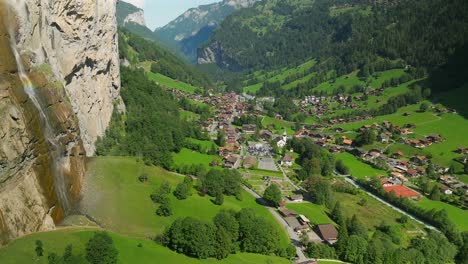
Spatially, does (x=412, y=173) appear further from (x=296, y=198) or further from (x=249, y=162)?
(x=249, y=162)

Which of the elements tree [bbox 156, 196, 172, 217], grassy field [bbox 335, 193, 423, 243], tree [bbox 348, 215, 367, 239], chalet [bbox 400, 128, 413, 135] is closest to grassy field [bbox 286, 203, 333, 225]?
grassy field [bbox 335, 193, 423, 243]

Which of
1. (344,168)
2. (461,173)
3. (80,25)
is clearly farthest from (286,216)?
(461,173)

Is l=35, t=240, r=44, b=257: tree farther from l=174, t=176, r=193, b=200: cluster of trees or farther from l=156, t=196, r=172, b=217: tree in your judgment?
l=174, t=176, r=193, b=200: cluster of trees

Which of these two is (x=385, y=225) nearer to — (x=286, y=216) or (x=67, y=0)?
(x=286, y=216)

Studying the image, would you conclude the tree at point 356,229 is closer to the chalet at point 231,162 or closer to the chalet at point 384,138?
the chalet at point 231,162

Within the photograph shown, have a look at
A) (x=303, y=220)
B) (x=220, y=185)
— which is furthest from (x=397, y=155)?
(x=220, y=185)
